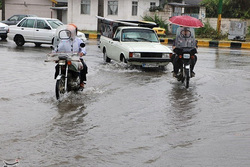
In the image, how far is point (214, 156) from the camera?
6.04 m

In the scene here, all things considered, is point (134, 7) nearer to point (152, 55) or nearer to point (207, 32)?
point (207, 32)

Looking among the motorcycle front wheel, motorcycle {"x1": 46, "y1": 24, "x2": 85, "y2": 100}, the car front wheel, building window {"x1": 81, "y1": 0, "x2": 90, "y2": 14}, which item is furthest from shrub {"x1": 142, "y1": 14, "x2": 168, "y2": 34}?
the motorcycle front wheel

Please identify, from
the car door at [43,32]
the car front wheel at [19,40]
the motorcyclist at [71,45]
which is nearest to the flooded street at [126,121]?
the motorcyclist at [71,45]

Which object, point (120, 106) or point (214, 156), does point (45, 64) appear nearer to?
point (120, 106)

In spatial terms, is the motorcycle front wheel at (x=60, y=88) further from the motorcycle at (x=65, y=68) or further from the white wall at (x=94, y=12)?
the white wall at (x=94, y=12)

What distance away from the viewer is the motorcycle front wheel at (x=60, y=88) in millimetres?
9477

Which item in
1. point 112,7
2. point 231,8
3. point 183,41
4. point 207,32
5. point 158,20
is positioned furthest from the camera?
point 112,7

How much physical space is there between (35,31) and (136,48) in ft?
30.2

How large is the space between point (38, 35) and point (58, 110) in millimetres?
14693

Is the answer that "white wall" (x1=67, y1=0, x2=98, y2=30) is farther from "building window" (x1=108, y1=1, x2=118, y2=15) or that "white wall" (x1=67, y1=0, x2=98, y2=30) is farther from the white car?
the white car

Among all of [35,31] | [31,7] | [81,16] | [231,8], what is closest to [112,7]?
[81,16]

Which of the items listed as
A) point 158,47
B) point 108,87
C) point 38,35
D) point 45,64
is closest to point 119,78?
point 108,87

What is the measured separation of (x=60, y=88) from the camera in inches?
381

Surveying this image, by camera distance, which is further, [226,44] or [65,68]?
[226,44]
